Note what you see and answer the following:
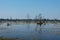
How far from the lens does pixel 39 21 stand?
98250 millimetres

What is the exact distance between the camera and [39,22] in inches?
3782

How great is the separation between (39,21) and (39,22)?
226cm

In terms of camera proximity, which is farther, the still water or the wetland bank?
the still water

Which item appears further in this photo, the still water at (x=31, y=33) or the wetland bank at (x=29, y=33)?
the still water at (x=31, y=33)
